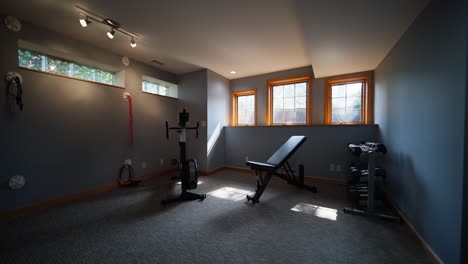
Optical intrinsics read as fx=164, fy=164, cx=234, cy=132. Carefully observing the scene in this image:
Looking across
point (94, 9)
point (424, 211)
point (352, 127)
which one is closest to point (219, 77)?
point (94, 9)

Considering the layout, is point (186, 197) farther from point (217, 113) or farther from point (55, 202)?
point (217, 113)

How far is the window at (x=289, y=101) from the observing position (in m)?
3.86

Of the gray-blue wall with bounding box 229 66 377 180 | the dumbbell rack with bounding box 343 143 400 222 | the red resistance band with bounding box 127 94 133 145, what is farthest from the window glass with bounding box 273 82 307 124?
the red resistance band with bounding box 127 94 133 145

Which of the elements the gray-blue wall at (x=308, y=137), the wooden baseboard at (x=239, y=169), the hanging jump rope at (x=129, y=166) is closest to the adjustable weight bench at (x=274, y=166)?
the gray-blue wall at (x=308, y=137)

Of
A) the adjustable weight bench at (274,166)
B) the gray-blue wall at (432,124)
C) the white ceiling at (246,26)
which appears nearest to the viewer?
the gray-blue wall at (432,124)

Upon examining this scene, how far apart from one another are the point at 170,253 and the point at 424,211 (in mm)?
2327

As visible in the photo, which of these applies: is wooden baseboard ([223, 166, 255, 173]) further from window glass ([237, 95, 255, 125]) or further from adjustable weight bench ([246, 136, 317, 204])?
adjustable weight bench ([246, 136, 317, 204])

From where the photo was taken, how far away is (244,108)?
461cm

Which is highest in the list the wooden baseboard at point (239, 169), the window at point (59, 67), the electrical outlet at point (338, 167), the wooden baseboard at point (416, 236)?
the window at point (59, 67)

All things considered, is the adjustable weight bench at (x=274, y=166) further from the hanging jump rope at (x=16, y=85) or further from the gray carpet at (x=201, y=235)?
the hanging jump rope at (x=16, y=85)

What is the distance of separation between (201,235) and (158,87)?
11.9 ft

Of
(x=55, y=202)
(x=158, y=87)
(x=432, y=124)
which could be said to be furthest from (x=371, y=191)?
(x=158, y=87)

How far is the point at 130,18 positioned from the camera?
212 centimetres

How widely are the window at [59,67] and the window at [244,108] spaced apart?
9.52ft
